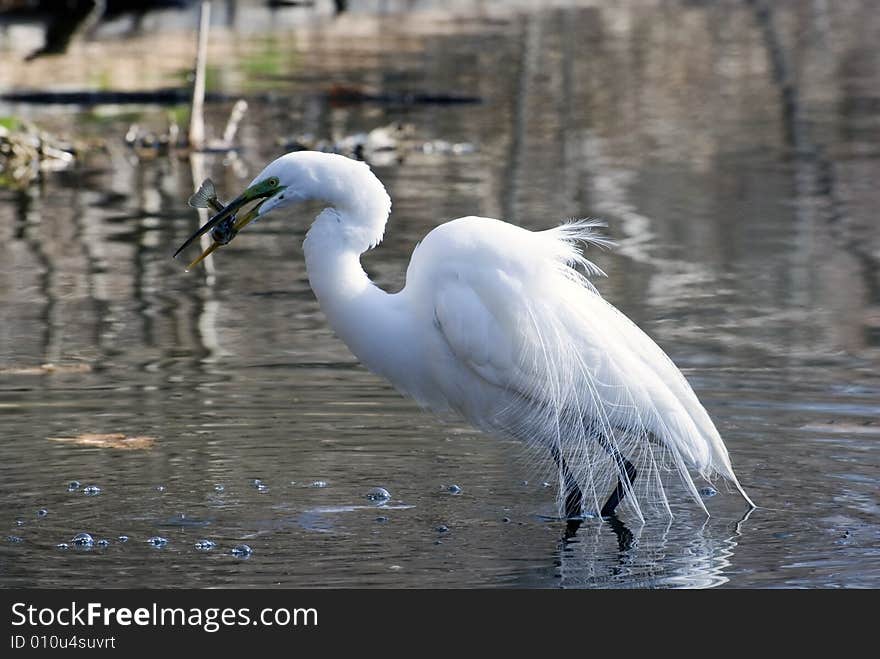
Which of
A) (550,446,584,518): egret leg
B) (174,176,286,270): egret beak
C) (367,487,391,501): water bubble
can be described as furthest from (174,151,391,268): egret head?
(550,446,584,518): egret leg

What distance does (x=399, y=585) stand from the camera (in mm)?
4879

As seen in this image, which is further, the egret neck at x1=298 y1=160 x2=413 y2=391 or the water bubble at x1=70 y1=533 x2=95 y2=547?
the egret neck at x1=298 y1=160 x2=413 y2=391

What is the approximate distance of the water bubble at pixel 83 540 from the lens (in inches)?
209

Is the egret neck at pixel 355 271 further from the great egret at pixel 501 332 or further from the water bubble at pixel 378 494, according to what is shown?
the water bubble at pixel 378 494

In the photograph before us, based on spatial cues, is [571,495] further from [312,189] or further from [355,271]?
[312,189]

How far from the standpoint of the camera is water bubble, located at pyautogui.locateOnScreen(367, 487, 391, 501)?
5863 millimetres

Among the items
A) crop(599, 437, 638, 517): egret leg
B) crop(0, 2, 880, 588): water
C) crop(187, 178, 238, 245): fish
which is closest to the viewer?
crop(0, 2, 880, 588): water

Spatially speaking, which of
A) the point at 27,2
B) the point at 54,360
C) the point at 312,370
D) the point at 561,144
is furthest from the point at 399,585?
the point at 27,2

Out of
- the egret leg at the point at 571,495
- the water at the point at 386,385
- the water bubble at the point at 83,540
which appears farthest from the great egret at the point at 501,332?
the water bubble at the point at 83,540

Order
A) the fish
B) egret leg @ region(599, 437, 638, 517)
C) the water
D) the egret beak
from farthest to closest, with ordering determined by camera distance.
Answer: egret leg @ region(599, 437, 638, 517) → the fish → the egret beak → the water

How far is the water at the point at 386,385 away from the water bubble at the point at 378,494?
0.13ft

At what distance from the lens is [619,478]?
586cm

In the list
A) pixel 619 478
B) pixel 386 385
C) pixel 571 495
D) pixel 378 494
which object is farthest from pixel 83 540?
pixel 386 385

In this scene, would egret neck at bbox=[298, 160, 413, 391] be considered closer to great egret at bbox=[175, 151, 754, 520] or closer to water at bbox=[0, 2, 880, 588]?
great egret at bbox=[175, 151, 754, 520]
